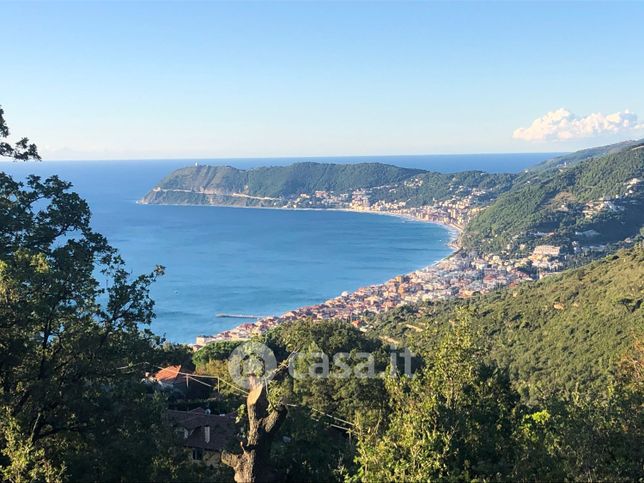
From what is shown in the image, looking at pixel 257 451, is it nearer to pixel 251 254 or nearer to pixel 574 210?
pixel 251 254

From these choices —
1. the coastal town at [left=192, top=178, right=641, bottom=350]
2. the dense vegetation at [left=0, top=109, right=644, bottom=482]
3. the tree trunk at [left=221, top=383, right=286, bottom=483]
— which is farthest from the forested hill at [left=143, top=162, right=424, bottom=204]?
the tree trunk at [left=221, top=383, right=286, bottom=483]

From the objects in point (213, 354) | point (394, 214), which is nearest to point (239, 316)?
point (213, 354)

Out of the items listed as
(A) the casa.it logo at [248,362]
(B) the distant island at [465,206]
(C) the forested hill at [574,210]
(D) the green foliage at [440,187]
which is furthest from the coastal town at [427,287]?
(D) the green foliage at [440,187]

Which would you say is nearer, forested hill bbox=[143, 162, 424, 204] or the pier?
the pier

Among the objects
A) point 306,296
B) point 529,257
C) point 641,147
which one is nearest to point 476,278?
point 529,257

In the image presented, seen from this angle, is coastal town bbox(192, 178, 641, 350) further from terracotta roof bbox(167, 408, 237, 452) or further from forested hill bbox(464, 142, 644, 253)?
terracotta roof bbox(167, 408, 237, 452)

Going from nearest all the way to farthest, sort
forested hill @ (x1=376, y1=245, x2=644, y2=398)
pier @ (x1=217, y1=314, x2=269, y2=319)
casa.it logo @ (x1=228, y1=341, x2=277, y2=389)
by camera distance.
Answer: casa.it logo @ (x1=228, y1=341, x2=277, y2=389)
forested hill @ (x1=376, y1=245, x2=644, y2=398)
pier @ (x1=217, y1=314, x2=269, y2=319)

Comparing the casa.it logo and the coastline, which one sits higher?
the casa.it logo

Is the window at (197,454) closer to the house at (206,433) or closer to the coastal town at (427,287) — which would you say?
the house at (206,433)
